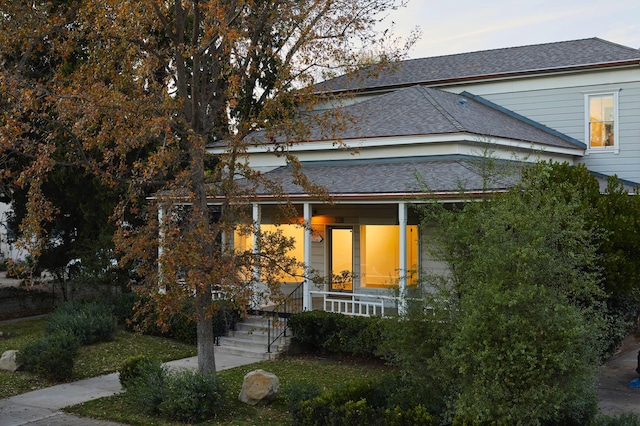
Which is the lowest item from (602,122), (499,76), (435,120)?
(435,120)

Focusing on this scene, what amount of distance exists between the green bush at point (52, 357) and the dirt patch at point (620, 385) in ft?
34.2

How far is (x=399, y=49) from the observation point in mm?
14172

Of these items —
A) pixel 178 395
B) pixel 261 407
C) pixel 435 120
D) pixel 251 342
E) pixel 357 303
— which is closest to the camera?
pixel 178 395

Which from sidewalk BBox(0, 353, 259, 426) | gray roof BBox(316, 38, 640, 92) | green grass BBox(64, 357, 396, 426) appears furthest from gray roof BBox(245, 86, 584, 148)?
sidewalk BBox(0, 353, 259, 426)

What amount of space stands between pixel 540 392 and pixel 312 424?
3543 millimetres

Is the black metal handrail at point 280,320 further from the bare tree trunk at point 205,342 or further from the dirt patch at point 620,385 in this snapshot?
the dirt patch at point 620,385

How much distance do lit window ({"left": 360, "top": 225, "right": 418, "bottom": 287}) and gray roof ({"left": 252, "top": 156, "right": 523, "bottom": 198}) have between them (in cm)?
180

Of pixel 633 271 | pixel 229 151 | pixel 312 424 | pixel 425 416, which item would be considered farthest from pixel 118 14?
pixel 633 271

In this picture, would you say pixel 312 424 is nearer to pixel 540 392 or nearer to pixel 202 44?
pixel 540 392

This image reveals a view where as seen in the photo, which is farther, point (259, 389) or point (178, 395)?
point (259, 389)

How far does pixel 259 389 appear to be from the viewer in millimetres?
12469

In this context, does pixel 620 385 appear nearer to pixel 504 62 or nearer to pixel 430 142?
pixel 430 142

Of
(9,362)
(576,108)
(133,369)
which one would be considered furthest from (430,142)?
(9,362)

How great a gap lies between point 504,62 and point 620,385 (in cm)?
1335
